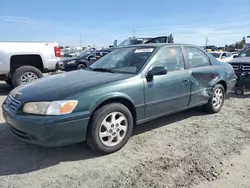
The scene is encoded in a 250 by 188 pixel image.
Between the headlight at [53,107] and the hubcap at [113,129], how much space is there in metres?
0.51

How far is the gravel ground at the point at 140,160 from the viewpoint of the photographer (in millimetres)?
2768

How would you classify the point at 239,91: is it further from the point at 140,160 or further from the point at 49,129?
the point at 49,129

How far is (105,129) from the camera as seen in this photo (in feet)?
11.0

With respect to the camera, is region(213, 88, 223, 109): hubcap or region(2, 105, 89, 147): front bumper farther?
region(213, 88, 223, 109): hubcap

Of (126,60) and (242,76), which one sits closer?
(126,60)

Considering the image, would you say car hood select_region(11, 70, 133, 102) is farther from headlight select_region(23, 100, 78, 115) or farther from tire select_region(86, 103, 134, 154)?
tire select_region(86, 103, 134, 154)

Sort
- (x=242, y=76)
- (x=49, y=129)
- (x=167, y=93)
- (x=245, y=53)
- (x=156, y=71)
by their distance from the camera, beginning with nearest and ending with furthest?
(x=49, y=129) < (x=156, y=71) < (x=167, y=93) < (x=242, y=76) < (x=245, y=53)

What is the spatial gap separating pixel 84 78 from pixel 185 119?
2.32m


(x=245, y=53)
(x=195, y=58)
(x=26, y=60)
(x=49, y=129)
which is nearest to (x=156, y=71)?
(x=195, y=58)

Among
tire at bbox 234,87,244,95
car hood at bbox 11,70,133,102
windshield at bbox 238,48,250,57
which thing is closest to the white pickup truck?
car hood at bbox 11,70,133,102

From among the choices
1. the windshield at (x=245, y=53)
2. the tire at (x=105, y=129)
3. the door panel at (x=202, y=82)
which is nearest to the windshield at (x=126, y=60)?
the tire at (x=105, y=129)

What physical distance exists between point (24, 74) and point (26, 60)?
0.72 meters

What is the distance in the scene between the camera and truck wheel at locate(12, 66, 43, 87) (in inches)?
290

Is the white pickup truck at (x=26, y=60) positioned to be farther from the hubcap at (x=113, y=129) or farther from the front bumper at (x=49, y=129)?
the hubcap at (x=113, y=129)
